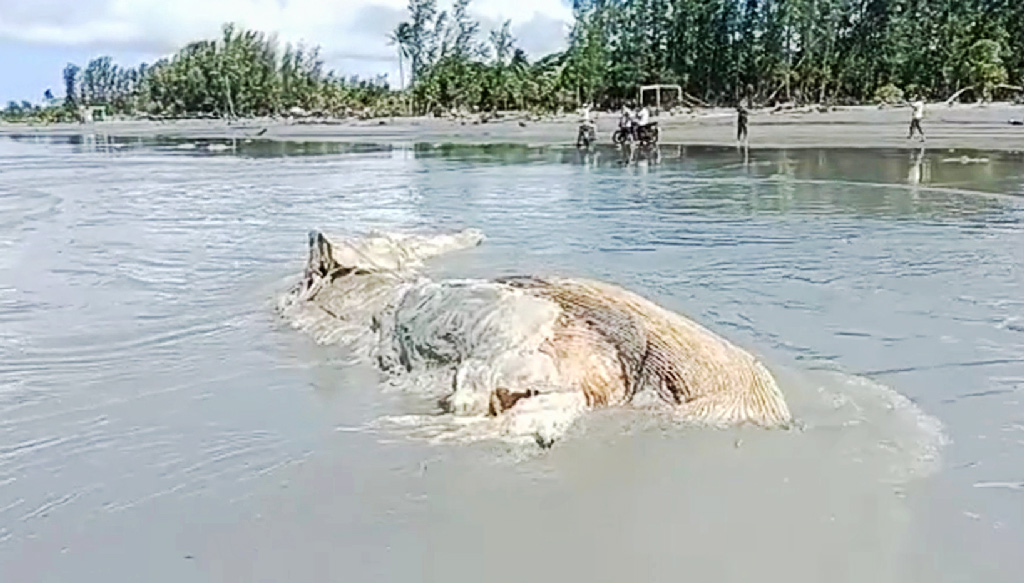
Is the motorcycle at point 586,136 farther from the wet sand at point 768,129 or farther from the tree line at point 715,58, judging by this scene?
the tree line at point 715,58

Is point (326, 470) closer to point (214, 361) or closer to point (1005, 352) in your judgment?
point (214, 361)

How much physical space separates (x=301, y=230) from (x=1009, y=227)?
8.86 metres

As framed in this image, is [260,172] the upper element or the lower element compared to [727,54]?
lower

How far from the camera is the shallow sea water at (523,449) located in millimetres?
3629

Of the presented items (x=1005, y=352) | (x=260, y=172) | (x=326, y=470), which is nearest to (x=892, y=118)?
(x=260, y=172)

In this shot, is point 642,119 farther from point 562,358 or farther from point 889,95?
point 562,358

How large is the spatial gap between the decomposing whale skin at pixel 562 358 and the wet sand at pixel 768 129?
88.6 feet

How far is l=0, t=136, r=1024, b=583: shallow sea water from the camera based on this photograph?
3629mm

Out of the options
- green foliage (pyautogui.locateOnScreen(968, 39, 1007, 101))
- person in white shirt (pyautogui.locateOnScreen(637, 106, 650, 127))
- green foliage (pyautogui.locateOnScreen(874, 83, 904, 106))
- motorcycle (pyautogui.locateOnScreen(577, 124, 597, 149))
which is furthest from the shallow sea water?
green foliage (pyautogui.locateOnScreen(874, 83, 904, 106))

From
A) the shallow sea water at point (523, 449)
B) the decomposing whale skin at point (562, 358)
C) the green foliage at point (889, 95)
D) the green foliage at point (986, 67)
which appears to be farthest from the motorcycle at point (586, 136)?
the decomposing whale skin at point (562, 358)

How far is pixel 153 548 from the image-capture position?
3719mm

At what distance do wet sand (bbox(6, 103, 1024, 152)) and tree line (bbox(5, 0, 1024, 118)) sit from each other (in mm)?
6228

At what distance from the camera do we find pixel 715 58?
235ft

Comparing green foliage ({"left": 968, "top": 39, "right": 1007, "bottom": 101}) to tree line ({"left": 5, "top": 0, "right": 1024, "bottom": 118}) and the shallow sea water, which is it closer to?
tree line ({"left": 5, "top": 0, "right": 1024, "bottom": 118})
